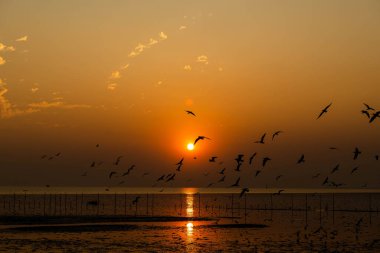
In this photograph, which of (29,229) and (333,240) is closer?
(333,240)

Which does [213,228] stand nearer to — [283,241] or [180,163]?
[283,241]

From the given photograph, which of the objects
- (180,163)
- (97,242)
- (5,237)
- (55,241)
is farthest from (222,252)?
(5,237)

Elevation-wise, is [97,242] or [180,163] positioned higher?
[180,163]

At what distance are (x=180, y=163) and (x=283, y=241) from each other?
1752cm

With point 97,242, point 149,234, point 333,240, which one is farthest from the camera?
point 149,234

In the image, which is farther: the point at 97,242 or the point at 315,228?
the point at 315,228

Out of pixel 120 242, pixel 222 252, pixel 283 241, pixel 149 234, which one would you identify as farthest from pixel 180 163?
pixel 149 234

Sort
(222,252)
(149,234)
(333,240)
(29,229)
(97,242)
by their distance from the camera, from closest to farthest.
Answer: (222,252) < (97,242) < (333,240) < (149,234) < (29,229)

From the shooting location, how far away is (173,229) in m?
67.0

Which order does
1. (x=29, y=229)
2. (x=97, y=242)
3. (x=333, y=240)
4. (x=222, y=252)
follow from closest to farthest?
(x=222, y=252), (x=97, y=242), (x=333, y=240), (x=29, y=229)

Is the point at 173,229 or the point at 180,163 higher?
the point at 180,163

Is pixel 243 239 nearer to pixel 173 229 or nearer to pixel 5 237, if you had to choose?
pixel 173 229

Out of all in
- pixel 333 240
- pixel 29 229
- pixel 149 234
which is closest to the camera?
pixel 333 240

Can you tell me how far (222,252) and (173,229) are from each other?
23415 millimetres
